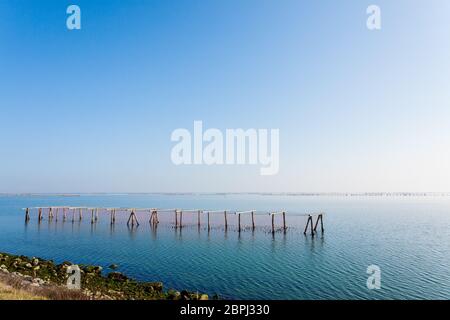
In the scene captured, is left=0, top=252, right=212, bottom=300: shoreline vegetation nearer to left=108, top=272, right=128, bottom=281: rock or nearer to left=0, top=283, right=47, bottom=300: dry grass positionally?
left=108, top=272, right=128, bottom=281: rock

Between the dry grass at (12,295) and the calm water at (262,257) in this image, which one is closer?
the dry grass at (12,295)

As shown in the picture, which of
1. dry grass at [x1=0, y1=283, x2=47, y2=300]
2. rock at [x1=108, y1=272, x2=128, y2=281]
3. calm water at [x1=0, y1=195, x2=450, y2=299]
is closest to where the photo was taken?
dry grass at [x1=0, y1=283, x2=47, y2=300]

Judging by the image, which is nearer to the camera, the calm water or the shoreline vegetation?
the shoreline vegetation

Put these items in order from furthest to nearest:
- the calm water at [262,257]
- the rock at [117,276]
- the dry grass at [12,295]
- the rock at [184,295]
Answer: the rock at [117,276], the calm water at [262,257], the rock at [184,295], the dry grass at [12,295]

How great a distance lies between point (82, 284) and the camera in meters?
24.2

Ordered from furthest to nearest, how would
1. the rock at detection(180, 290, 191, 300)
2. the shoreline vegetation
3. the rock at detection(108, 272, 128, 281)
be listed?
the rock at detection(108, 272, 128, 281), the rock at detection(180, 290, 191, 300), the shoreline vegetation

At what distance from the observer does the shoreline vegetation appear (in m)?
18.9

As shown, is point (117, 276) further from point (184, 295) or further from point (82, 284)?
point (184, 295)

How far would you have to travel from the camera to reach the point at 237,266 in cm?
3077

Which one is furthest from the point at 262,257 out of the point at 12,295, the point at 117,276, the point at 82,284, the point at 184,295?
the point at 12,295

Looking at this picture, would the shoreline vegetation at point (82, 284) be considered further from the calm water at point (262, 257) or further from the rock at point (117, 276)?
the calm water at point (262, 257)

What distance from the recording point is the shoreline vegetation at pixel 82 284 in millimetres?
18861

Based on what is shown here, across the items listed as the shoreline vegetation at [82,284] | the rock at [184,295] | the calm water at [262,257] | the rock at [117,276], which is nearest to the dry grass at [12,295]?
the shoreline vegetation at [82,284]

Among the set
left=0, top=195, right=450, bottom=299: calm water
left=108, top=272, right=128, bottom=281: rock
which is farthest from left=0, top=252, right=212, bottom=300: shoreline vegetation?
left=0, top=195, right=450, bottom=299: calm water
